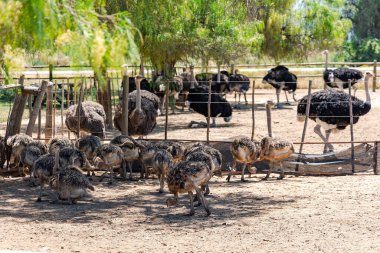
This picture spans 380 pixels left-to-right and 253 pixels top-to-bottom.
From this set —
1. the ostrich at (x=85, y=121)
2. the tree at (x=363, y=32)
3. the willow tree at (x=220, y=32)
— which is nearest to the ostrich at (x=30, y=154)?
the ostrich at (x=85, y=121)

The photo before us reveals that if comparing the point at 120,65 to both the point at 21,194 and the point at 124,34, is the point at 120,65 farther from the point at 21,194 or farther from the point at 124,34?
the point at 21,194

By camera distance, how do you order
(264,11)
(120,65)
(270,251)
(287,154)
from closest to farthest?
(120,65)
(270,251)
(287,154)
(264,11)

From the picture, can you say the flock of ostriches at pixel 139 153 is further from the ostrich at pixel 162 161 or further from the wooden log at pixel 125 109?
the wooden log at pixel 125 109

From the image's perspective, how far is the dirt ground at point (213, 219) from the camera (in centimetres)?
834

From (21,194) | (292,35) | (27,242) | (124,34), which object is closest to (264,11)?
(292,35)

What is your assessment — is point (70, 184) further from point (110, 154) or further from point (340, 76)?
point (340, 76)

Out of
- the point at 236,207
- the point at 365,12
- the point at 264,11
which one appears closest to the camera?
the point at 236,207

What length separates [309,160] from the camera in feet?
42.3

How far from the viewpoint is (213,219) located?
376 inches

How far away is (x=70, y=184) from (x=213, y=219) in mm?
1877

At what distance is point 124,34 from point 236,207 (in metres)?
4.79

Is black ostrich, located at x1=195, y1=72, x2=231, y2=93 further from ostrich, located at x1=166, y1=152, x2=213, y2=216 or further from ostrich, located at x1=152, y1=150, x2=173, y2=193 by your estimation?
ostrich, located at x1=166, y1=152, x2=213, y2=216

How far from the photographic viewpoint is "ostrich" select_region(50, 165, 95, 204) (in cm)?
1016

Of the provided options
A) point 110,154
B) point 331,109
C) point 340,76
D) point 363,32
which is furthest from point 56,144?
point 363,32
